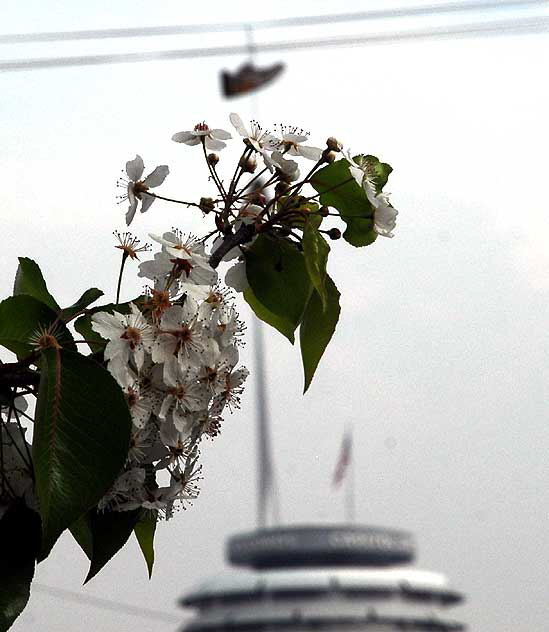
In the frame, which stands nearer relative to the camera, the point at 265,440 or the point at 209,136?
the point at 209,136

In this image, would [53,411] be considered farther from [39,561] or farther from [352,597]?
[352,597]

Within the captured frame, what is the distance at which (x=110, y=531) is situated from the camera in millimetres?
352

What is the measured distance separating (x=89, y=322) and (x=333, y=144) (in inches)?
4.1

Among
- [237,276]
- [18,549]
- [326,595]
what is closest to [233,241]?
[237,276]

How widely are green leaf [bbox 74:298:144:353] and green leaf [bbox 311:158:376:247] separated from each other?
0.24 ft

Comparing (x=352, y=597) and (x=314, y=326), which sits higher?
(x=352, y=597)

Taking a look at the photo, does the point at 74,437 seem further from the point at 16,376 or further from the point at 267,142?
the point at 267,142

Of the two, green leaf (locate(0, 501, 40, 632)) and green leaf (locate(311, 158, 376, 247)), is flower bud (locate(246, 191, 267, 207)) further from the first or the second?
green leaf (locate(0, 501, 40, 632))

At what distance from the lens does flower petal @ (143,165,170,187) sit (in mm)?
397

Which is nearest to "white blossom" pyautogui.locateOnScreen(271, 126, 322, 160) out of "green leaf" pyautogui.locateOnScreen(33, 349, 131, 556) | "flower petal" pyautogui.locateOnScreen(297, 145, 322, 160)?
"flower petal" pyautogui.locateOnScreen(297, 145, 322, 160)

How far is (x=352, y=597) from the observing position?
16.6 m

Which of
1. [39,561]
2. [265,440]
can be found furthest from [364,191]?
[265,440]

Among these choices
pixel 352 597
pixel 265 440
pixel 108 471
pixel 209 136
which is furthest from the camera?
pixel 265 440

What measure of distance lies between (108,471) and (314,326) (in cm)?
11
